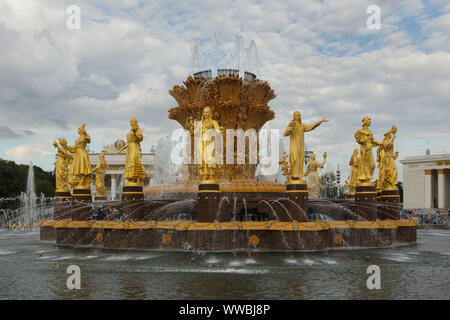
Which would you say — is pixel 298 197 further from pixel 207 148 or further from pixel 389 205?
pixel 389 205

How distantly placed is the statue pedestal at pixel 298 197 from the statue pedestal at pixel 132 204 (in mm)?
6041

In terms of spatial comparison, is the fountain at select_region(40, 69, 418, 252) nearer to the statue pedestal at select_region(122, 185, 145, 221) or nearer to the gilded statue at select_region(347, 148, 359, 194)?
the statue pedestal at select_region(122, 185, 145, 221)

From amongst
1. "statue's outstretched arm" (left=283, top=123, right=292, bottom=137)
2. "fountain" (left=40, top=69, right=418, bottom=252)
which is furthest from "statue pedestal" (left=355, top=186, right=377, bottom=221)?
"statue's outstretched arm" (left=283, top=123, right=292, bottom=137)

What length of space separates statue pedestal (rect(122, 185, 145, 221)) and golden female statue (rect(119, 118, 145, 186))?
29cm

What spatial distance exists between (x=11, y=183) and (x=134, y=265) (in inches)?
1936

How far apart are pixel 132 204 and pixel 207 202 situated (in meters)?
3.62

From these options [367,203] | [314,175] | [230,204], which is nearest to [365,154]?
[367,203]

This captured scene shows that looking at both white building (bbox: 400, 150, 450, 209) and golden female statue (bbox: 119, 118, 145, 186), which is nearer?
golden female statue (bbox: 119, 118, 145, 186)

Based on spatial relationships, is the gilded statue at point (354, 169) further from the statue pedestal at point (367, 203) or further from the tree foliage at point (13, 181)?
the tree foliage at point (13, 181)

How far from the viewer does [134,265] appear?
11508mm

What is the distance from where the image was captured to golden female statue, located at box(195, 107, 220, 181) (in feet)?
49.5

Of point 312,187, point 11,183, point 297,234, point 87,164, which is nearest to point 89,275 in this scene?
point 297,234

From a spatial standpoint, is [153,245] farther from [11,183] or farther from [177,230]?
[11,183]

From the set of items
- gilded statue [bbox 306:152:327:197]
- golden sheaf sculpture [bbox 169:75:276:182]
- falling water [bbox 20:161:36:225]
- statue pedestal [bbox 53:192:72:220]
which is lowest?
falling water [bbox 20:161:36:225]
